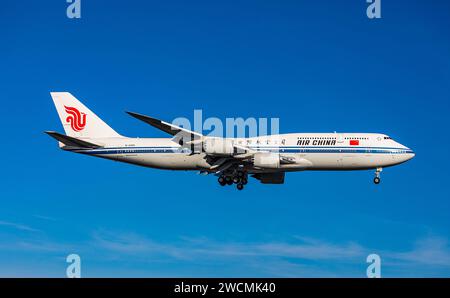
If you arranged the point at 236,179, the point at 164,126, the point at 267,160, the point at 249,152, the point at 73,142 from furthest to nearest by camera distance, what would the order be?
the point at 73,142 < the point at 236,179 < the point at 249,152 < the point at 267,160 < the point at 164,126

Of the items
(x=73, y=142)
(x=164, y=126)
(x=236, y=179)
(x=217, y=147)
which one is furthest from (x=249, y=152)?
(x=73, y=142)

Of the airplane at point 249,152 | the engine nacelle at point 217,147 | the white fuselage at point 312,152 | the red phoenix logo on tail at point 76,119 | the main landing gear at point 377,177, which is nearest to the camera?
the engine nacelle at point 217,147

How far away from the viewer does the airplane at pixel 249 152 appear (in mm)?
62688

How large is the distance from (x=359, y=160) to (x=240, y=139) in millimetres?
11490

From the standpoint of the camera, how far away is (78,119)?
73312mm

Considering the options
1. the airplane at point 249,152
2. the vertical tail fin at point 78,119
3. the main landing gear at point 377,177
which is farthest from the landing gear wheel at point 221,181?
the main landing gear at point 377,177

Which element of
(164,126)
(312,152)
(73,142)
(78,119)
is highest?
(78,119)

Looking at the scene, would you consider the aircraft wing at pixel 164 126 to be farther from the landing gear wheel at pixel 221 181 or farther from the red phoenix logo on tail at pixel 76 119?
the red phoenix logo on tail at pixel 76 119

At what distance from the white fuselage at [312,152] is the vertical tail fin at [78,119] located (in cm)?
630

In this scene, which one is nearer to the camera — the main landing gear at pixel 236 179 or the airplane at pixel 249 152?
the airplane at pixel 249 152

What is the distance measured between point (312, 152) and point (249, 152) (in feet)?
20.4

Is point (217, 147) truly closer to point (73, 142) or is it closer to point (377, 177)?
point (73, 142)
